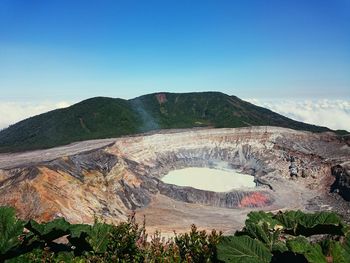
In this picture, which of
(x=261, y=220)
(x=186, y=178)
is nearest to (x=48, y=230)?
(x=261, y=220)

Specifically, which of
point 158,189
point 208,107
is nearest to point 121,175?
point 158,189

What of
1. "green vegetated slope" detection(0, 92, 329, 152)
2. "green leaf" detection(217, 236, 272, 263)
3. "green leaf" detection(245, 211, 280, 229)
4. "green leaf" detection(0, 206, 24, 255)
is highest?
"green vegetated slope" detection(0, 92, 329, 152)

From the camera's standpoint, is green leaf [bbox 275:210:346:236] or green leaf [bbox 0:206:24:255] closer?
green leaf [bbox 0:206:24:255]

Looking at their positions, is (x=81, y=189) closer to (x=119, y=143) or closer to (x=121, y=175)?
(x=121, y=175)

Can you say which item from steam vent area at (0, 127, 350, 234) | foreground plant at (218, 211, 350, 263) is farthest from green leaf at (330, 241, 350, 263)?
steam vent area at (0, 127, 350, 234)

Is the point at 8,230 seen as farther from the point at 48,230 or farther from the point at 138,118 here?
the point at 138,118

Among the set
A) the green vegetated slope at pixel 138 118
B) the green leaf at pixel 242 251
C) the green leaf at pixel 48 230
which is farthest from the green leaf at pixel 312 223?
the green vegetated slope at pixel 138 118

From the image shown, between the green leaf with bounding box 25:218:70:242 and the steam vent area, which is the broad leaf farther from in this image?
the steam vent area
